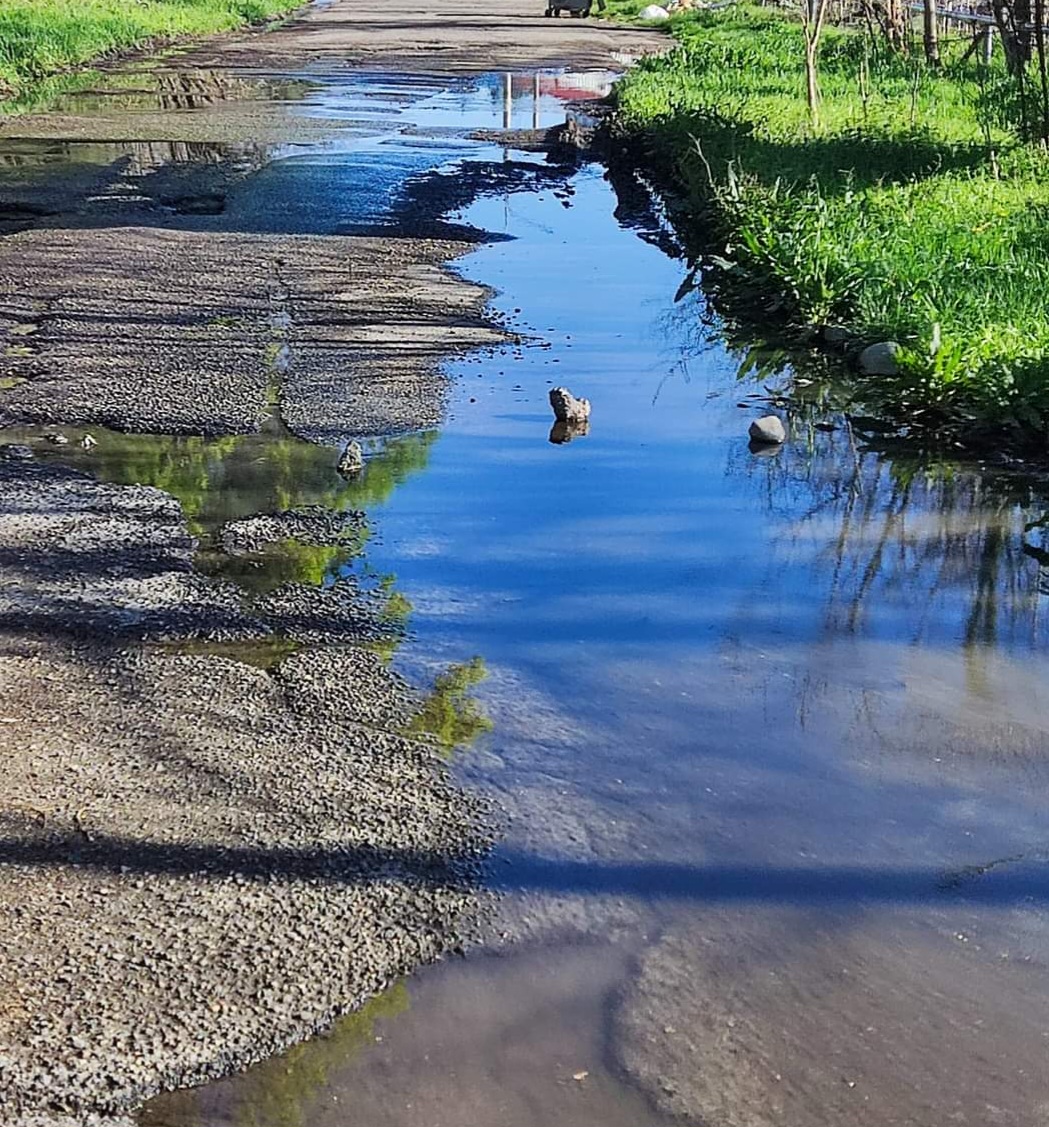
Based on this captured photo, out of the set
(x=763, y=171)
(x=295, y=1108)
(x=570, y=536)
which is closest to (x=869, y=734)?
(x=570, y=536)

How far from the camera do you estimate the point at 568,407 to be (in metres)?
6.98

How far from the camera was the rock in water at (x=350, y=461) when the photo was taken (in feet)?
20.3

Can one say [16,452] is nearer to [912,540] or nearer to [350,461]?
[350,461]

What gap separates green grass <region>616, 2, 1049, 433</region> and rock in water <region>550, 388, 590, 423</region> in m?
1.48

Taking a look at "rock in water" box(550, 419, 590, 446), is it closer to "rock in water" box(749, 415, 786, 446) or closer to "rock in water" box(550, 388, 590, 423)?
Answer: "rock in water" box(550, 388, 590, 423)

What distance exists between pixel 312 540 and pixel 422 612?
0.70 m

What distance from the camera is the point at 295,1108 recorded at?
277 cm

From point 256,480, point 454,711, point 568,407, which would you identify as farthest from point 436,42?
point 454,711

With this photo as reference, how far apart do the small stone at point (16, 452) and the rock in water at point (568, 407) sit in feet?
7.56

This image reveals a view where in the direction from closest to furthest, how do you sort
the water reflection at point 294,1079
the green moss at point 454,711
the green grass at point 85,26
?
the water reflection at point 294,1079, the green moss at point 454,711, the green grass at point 85,26

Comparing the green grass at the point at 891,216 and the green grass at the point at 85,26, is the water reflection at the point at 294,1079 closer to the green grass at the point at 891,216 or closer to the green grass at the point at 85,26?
the green grass at the point at 891,216

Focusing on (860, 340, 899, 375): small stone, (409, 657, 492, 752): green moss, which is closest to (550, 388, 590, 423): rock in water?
(860, 340, 899, 375): small stone

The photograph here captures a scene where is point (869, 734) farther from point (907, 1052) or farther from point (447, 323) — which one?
point (447, 323)

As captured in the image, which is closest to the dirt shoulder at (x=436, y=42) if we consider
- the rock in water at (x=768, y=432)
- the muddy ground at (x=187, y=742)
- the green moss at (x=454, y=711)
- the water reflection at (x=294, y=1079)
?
the muddy ground at (x=187, y=742)
